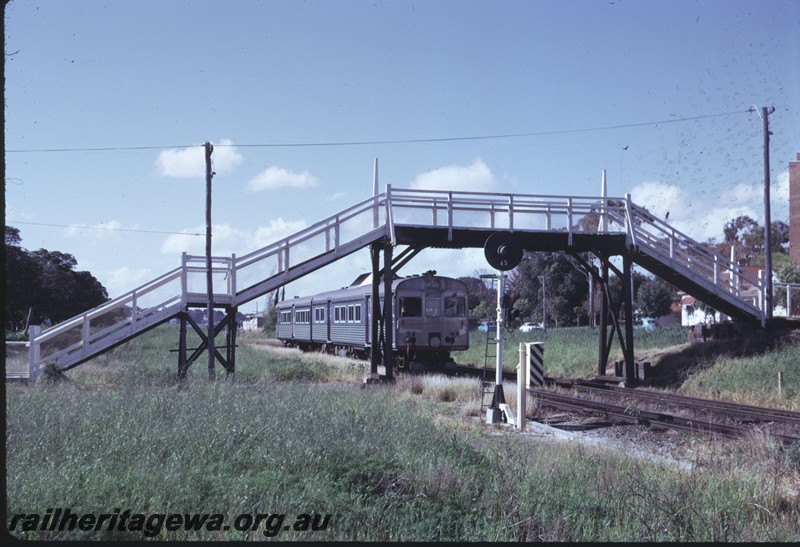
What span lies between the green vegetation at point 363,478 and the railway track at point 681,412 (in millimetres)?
2206

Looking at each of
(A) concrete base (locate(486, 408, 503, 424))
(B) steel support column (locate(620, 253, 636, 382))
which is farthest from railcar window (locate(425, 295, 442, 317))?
(A) concrete base (locate(486, 408, 503, 424))

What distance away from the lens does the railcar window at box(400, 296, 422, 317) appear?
25547 millimetres

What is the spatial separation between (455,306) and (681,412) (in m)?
12.1

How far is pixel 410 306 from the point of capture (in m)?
25.7


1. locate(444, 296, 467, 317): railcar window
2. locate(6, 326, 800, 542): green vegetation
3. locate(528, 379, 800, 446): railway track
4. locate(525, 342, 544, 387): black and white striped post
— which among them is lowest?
locate(528, 379, 800, 446): railway track

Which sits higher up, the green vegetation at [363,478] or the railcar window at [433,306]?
the railcar window at [433,306]

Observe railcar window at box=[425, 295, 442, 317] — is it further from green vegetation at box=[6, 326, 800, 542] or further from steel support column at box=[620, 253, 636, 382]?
green vegetation at box=[6, 326, 800, 542]

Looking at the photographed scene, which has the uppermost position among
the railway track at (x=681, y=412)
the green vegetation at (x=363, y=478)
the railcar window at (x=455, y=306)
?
the railcar window at (x=455, y=306)

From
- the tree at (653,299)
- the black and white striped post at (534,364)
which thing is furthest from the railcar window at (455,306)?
the tree at (653,299)

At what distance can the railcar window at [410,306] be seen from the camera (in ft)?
83.8

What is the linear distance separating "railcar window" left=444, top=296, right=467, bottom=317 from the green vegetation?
1532cm

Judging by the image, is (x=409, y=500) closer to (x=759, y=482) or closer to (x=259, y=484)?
(x=259, y=484)

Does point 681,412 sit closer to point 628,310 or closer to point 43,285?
point 628,310

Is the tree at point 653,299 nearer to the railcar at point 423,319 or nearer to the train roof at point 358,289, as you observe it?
the train roof at point 358,289
